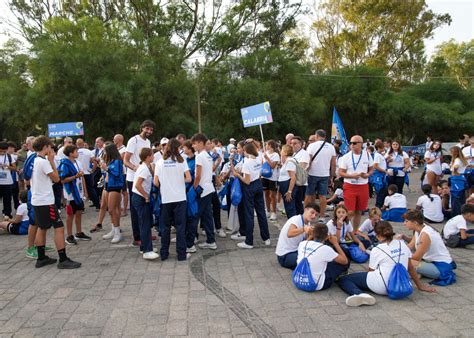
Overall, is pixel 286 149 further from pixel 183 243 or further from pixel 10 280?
pixel 10 280

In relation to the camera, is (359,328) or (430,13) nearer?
(359,328)

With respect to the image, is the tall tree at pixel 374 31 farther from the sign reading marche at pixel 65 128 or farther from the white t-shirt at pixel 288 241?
the white t-shirt at pixel 288 241

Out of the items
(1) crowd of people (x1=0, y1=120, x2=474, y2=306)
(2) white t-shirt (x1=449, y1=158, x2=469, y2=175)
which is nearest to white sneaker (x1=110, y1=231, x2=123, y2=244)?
(1) crowd of people (x1=0, y1=120, x2=474, y2=306)

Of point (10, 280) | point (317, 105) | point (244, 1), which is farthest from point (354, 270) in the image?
point (244, 1)

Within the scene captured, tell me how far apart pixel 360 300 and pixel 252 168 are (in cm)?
288

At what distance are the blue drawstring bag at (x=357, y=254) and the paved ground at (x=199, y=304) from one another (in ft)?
0.93

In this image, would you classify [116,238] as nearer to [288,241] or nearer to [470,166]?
[288,241]

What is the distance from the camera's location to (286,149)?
7730 millimetres

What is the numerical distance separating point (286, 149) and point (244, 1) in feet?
77.4

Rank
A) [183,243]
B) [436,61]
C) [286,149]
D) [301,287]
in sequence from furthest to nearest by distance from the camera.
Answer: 1. [436,61]
2. [286,149]
3. [183,243]
4. [301,287]

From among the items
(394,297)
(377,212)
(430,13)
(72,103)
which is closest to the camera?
(394,297)

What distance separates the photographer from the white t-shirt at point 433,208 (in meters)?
8.62

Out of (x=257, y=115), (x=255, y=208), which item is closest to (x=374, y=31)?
(x=257, y=115)

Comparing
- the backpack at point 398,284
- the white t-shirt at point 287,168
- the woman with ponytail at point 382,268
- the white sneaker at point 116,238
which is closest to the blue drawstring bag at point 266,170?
the white t-shirt at point 287,168
